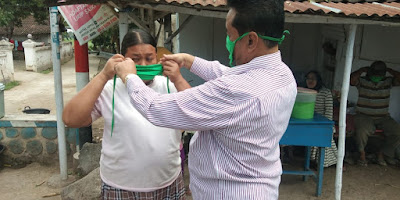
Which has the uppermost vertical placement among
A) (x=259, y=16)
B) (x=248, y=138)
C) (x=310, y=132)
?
(x=259, y=16)

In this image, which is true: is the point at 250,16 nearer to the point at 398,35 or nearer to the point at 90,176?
the point at 90,176

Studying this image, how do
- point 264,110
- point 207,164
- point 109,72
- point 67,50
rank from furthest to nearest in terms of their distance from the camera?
point 67,50, point 109,72, point 207,164, point 264,110

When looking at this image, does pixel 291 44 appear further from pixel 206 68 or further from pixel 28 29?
pixel 28 29

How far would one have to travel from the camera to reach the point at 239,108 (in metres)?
1.22

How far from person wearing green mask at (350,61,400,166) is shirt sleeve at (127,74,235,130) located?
15.1 ft

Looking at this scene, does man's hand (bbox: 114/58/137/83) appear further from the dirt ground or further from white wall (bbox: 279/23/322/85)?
white wall (bbox: 279/23/322/85)

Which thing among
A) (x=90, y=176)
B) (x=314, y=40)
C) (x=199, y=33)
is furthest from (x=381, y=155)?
(x=90, y=176)

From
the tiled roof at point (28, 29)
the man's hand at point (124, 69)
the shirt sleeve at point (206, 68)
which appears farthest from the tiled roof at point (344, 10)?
the tiled roof at point (28, 29)

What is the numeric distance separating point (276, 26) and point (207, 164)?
61 cm

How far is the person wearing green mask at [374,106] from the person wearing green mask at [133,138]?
4.22 m

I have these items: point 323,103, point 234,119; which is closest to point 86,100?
point 234,119

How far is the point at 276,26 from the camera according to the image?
1.29 m

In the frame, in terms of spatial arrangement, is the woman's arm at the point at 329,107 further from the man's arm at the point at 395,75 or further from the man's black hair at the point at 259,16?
the man's black hair at the point at 259,16

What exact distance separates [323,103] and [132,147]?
3.57 meters
